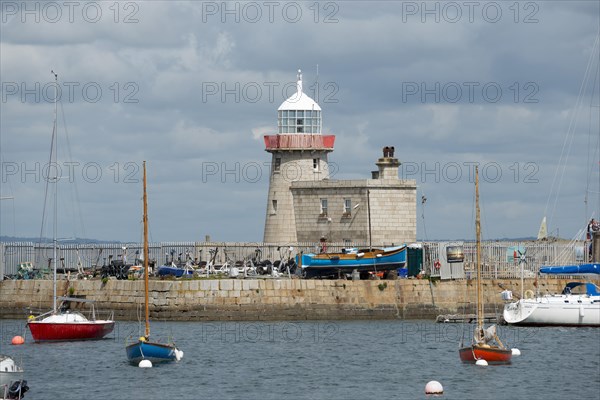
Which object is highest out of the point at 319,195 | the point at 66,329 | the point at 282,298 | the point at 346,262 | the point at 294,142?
the point at 294,142

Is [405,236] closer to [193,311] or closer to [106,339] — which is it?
[193,311]

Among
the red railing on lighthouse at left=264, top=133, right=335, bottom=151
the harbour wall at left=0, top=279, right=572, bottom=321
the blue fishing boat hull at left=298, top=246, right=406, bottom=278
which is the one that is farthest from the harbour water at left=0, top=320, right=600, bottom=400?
the red railing on lighthouse at left=264, top=133, right=335, bottom=151

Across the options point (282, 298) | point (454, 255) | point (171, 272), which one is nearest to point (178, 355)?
point (282, 298)

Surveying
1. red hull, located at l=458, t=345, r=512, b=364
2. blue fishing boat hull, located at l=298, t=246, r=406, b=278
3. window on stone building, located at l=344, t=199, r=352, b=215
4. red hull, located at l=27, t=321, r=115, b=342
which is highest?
window on stone building, located at l=344, t=199, r=352, b=215

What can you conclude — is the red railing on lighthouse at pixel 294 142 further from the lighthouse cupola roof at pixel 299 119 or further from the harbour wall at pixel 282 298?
the harbour wall at pixel 282 298

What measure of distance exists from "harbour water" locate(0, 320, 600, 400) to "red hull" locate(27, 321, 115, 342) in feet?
1.53

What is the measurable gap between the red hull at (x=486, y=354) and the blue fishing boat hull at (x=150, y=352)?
10523mm

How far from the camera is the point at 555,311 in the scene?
6294 centimetres

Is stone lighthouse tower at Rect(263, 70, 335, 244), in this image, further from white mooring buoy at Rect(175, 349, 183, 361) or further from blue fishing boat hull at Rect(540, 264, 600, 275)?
white mooring buoy at Rect(175, 349, 183, 361)

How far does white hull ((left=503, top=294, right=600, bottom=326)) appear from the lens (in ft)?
206

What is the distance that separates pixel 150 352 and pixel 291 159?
923 inches

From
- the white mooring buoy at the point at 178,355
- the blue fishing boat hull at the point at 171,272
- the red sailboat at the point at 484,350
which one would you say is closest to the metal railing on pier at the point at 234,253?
the blue fishing boat hull at the point at 171,272

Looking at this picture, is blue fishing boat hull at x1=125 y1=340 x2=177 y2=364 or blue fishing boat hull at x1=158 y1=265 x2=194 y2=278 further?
blue fishing boat hull at x1=158 y1=265 x2=194 y2=278

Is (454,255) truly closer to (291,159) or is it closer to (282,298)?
(282,298)
